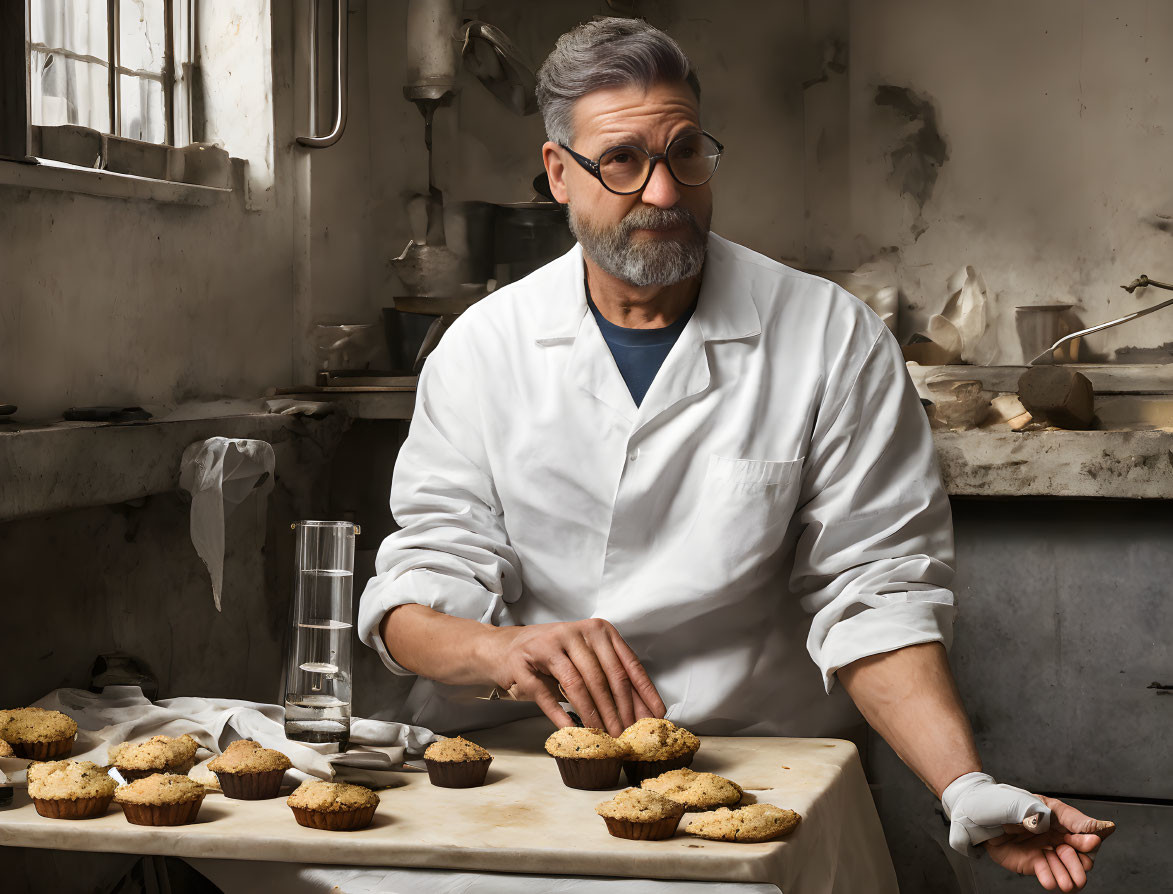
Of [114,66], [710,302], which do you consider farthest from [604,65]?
[114,66]

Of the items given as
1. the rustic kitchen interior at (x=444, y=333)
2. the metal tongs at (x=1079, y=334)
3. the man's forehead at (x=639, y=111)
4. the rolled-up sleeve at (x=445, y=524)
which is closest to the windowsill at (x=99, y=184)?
the rustic kitchen interior at (x=444, y=333)

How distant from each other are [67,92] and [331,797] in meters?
2.06

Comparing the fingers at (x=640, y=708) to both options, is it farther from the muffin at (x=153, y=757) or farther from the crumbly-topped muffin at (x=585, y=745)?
the muffin at (x=153, y=757)

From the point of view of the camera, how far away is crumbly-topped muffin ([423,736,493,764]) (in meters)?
1.33

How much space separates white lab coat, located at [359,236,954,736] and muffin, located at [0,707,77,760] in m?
0.44

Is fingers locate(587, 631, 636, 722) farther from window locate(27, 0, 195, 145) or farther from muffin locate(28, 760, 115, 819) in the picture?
window locate(27, 0, 195, 145)

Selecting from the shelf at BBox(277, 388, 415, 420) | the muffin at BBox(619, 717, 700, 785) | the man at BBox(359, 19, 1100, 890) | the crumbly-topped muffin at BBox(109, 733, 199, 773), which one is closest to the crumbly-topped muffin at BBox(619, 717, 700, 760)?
the muffin at BBox(619, 717, 700, 785)

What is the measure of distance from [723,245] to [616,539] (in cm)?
52

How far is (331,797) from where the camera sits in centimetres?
117

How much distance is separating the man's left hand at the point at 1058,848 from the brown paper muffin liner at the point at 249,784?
0.75 m

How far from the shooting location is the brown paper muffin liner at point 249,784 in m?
1.28

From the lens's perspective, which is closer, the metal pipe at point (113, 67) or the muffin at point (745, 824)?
the muffin at point (745, 824)

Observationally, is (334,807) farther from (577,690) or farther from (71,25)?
(71,25)

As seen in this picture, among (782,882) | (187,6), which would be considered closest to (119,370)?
(187,6)
